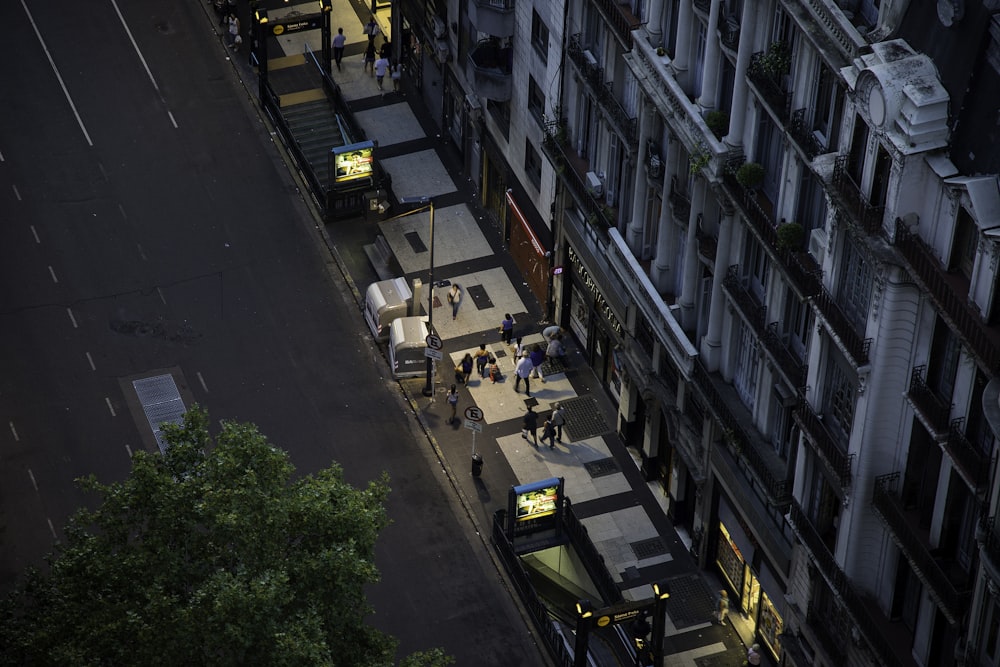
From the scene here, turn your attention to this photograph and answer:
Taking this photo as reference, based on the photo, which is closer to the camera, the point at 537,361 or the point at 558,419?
the point at 558,419

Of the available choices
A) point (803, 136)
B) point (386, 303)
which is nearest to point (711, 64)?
point (803, 136)

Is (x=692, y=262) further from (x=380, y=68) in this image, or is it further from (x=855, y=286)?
(x=380, y=68)

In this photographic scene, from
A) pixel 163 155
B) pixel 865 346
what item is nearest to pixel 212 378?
pixel 163 155

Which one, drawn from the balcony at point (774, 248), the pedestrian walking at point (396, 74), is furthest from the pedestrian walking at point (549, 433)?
the pedestrian walking at point (396, 74)

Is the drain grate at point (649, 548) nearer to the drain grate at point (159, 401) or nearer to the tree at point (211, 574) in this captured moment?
the tree at point (211, 574)

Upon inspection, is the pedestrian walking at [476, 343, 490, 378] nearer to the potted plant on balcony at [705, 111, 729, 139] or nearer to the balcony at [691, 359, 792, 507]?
the balcony at [691, 359, 792, 507]

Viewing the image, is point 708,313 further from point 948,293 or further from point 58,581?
point 58,581
